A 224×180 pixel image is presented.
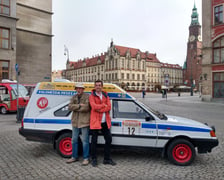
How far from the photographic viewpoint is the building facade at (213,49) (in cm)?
2658

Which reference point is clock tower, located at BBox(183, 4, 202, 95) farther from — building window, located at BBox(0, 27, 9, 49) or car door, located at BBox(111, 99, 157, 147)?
car door, located at BBox(111, 99, 157, 147)

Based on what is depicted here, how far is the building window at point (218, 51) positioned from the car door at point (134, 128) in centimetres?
2530

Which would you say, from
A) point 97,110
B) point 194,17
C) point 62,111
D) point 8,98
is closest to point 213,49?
point 8,98

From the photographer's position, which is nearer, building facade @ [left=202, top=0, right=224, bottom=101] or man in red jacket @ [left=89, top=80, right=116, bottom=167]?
man in red jacket @ [left=89, top=80, right=116, bottom=167]

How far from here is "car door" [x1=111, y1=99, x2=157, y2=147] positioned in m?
5.08

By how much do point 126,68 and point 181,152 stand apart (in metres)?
97.9

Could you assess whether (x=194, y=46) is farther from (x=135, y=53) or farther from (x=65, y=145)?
(x=65, y=145)

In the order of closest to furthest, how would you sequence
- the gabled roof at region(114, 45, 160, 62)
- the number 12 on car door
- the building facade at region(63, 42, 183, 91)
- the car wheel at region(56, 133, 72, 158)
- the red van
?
the number 12 on car door
the car wheel at region(56, 133, 72, 158)
the red van
the building facade at region(63, 42, 183, 91)
the gabled roof at region(114, 45, 160, 62)

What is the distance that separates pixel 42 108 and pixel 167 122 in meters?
3.25

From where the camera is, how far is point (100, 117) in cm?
481

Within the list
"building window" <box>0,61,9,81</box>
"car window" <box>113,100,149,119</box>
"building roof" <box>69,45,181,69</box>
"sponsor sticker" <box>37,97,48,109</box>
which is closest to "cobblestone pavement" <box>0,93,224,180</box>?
"car window" <box>113,100,149,119</box>

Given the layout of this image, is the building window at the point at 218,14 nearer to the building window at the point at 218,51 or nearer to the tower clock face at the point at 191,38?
the building window at the point at 218,51

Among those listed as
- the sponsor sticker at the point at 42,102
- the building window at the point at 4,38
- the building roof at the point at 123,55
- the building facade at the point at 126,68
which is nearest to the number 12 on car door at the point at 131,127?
the sponsor sticker at the point at 42,102

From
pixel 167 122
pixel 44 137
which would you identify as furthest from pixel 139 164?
pixel 44 137
